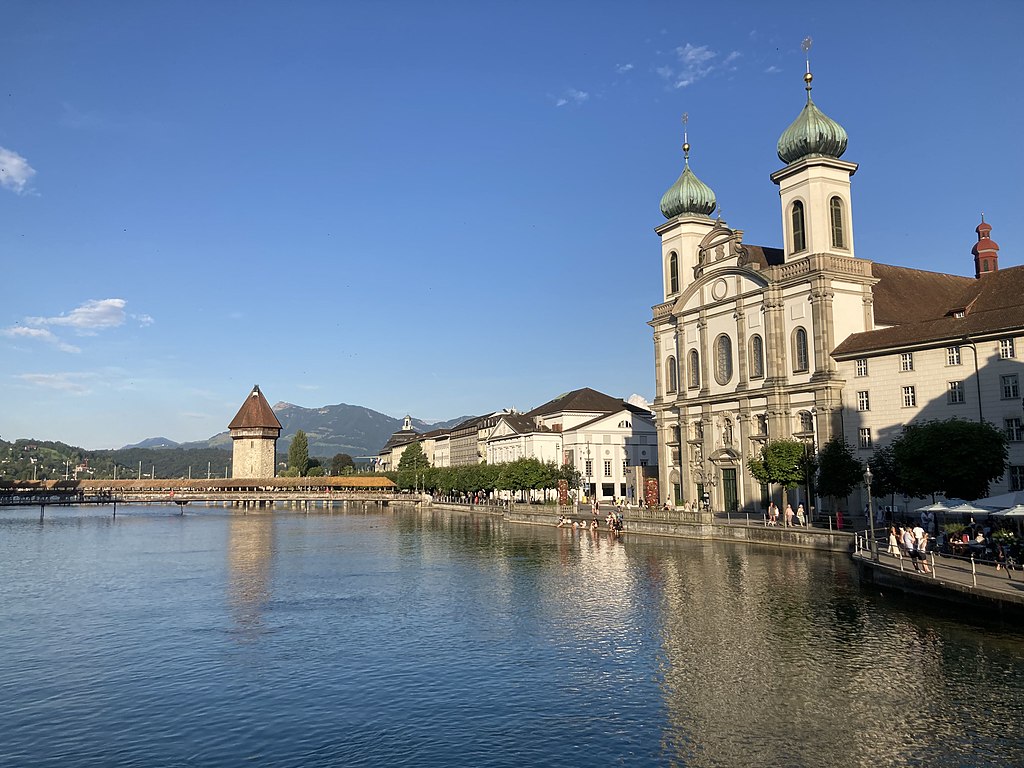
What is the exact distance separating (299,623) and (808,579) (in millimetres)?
20580

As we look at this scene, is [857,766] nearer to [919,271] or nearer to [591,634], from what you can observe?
[591,634]

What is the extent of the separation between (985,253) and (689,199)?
92.0ft

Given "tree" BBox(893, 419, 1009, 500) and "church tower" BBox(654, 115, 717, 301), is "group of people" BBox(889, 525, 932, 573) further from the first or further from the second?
"church tower" BBox(654, 115, 717, 301)

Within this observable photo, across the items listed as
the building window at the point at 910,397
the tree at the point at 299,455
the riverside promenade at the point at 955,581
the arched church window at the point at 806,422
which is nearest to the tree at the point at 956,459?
the riverside promenade at the point at 955,581

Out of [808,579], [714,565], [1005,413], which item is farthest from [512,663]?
[1005,413]

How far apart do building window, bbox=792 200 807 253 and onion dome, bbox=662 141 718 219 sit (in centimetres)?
1631

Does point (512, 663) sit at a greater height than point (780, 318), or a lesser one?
lesser

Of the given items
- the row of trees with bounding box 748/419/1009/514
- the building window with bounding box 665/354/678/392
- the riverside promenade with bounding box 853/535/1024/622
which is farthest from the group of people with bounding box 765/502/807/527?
the building window with bounding box 665/354/678/392

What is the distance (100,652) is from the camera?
2523 cm

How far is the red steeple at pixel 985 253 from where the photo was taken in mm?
80438

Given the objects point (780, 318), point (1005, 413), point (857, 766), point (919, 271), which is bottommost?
point (857, 766)

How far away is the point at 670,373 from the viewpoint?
7988 cm

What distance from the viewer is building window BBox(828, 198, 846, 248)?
65875 mm

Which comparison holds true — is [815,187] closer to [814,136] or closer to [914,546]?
[814,136]
